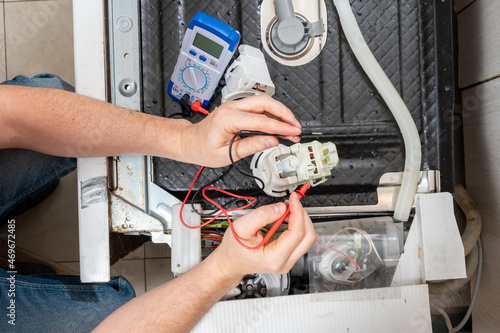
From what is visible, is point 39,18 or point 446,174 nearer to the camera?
point 446,174

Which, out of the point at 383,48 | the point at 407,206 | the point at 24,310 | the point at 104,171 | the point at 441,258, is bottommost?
the point at 24,310

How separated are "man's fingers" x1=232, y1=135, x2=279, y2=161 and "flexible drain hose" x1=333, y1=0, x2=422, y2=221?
0.46 metres

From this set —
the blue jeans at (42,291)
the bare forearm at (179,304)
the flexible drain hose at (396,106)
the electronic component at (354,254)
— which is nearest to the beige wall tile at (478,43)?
the flexible drain hose at (396,106)

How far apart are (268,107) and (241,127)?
0.08 metres

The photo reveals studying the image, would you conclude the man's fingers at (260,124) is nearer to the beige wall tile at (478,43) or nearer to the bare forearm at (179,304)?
the bare forearm at (179,304)

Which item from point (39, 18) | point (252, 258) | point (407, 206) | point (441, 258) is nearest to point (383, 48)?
point (407, 206)

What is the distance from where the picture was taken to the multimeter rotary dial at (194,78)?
108 cm

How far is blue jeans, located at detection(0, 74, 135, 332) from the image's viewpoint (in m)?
1.12

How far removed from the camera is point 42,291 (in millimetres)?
1164

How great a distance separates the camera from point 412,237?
1067mm

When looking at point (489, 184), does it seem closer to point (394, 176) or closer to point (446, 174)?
point (446, 174)

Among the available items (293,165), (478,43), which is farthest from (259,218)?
(478,43)

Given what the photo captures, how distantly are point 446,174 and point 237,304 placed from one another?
742 mm

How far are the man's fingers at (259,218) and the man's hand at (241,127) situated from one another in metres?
0.14
